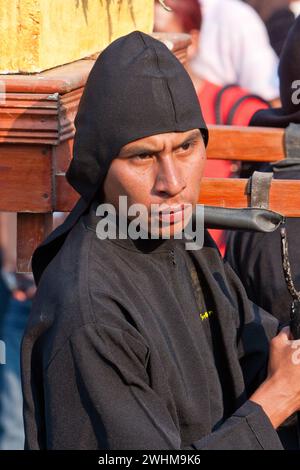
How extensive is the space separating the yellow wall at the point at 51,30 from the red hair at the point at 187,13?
2.53m

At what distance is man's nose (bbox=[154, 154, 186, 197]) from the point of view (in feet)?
8.17

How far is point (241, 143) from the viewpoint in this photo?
371 centimetres

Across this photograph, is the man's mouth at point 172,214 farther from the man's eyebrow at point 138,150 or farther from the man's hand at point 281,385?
the man's hand at point 281,385

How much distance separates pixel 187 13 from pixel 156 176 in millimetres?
3808

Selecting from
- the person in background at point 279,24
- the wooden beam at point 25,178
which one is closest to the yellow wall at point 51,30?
the wooden beam at point 25,178

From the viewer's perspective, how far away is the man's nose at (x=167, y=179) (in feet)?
8.17

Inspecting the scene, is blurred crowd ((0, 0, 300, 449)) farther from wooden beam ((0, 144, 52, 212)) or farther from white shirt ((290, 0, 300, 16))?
wooden beam ((0, 144, 52, 212))

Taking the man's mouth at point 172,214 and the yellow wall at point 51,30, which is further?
the yellow wall at point 51,30

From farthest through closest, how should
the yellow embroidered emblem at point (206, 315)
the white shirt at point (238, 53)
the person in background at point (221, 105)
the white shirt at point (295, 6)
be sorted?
the white shirt at point (295, 6) < the white shirt at point (238, 53) < the person in background at point (221, 105) < the yellow embroidered emblem at point (206, 315)

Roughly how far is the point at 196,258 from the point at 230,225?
15cm

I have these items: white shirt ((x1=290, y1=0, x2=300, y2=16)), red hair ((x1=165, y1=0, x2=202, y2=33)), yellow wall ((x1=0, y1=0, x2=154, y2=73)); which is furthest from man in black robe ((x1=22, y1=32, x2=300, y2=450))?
white shirt ((x1=290, y1=0, x2=300, y2=16))

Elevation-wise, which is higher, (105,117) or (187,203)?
(105,117)
